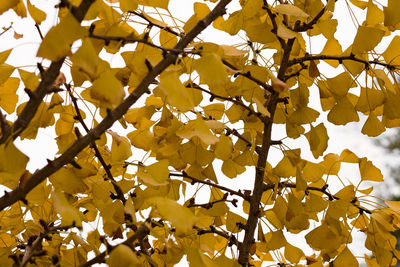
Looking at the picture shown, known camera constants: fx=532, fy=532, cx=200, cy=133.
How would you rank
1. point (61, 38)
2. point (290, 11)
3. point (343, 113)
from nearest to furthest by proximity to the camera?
1. point (61, 38)
2. point (290, 11)
3. point (343, 113)

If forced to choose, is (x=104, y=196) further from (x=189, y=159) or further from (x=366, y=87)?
(x=366, y=87)

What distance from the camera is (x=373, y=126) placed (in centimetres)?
52

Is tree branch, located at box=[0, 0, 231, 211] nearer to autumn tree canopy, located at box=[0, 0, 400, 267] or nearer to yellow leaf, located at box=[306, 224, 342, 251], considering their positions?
autumn tree canopy, located at box=[0, 0, 400, 267]

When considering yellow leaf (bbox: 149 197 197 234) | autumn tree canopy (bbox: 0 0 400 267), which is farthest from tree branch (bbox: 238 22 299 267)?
yellow leaf (bbox: 149 197 197 234)

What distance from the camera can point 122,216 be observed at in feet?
1.53

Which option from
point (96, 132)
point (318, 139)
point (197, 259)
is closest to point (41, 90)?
point (96, 132)

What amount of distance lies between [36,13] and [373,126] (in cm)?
32

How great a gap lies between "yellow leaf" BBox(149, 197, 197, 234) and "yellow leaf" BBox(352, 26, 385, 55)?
226 mm

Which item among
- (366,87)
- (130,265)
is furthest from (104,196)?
(366,87)

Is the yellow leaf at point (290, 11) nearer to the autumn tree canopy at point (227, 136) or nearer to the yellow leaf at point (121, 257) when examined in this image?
the autumn tree canopy at point (227, 136)

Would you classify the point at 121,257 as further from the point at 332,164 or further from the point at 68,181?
the point at 332,164

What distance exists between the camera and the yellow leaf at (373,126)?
513mm

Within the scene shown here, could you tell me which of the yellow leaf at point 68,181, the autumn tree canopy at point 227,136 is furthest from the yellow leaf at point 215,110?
the yellow leaf at point 68,181

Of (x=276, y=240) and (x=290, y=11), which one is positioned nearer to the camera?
(x=290, y=11)
